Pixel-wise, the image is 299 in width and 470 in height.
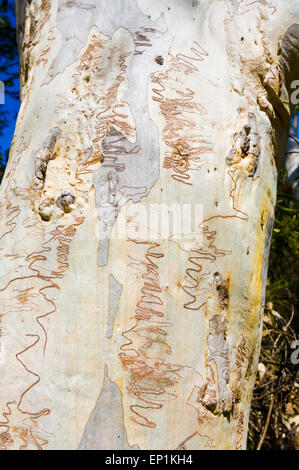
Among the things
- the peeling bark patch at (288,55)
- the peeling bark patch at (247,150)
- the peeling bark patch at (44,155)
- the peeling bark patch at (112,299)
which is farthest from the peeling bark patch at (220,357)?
the peeling bark patch at (288,55)

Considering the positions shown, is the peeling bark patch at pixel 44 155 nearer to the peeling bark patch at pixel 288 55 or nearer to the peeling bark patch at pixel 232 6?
the peeling bark patch at pixel 232 6

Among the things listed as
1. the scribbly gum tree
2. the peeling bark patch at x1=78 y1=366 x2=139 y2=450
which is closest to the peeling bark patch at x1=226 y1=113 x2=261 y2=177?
the scribbly gum tree

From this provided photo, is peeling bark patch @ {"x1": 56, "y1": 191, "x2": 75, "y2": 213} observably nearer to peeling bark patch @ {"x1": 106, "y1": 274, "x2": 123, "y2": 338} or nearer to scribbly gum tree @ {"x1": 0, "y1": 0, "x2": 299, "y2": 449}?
scribbly gum tree @ {"x1": 0, "y1": 0, "x2": 299, "y2": 449}

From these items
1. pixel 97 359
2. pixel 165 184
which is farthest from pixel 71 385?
pixel 165 184

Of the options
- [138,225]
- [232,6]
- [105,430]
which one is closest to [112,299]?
[138,225]

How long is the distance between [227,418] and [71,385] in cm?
40

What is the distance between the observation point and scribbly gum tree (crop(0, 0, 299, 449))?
1.12 metres

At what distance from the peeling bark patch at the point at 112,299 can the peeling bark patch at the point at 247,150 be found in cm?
43

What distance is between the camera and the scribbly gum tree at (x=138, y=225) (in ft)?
3.67

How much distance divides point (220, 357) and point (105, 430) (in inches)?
12.7

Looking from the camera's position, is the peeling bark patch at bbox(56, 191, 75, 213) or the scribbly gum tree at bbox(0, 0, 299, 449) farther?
the peeling bark patch at bbox(56, 191, 75, 213)

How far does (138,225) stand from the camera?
1.18 m

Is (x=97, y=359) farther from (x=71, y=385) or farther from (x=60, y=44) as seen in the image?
(x=60, y=44)

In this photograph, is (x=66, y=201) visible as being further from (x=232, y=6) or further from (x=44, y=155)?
(x=232, y=6)
